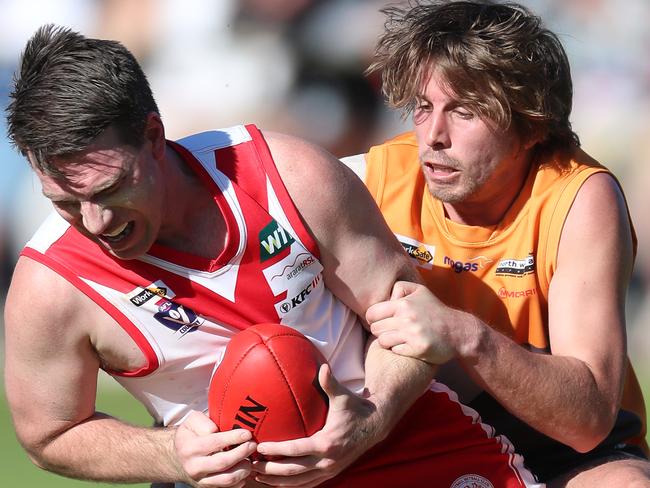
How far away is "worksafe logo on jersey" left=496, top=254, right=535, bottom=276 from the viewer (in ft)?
12.6

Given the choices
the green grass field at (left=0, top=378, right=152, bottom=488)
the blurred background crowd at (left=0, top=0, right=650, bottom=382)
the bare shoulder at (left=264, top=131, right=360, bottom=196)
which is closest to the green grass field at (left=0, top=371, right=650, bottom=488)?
the green grass field at (left=0, top=378, right=152, bottom=488)

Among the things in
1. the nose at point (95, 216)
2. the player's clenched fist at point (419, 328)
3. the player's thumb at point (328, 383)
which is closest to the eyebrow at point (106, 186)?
the nose at point (95, 216)

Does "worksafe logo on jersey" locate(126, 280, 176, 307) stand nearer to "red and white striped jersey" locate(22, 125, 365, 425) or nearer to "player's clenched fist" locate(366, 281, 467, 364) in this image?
"red and white striped jersey" locate(22, 125, 365, 425)

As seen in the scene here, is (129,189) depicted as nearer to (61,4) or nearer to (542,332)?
(542,332)

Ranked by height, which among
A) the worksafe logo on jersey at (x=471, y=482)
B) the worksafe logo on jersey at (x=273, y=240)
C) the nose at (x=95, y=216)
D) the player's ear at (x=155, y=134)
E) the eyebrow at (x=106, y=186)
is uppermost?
the player's ear at (x=155, y=134)

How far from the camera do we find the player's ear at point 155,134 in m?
3.18

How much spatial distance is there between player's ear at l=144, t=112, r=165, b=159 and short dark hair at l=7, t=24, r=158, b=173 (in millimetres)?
24

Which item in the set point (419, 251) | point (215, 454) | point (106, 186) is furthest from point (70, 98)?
point (419, 251)

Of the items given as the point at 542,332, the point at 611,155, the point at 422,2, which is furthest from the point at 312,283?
the point at 611,155

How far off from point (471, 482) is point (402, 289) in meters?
0.69

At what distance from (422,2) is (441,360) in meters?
1.89

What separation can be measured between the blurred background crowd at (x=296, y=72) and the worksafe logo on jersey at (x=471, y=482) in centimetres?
358

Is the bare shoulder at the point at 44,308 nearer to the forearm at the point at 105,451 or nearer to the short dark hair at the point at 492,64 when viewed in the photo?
the forearm at the point at 105,451

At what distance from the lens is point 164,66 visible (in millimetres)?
6727
